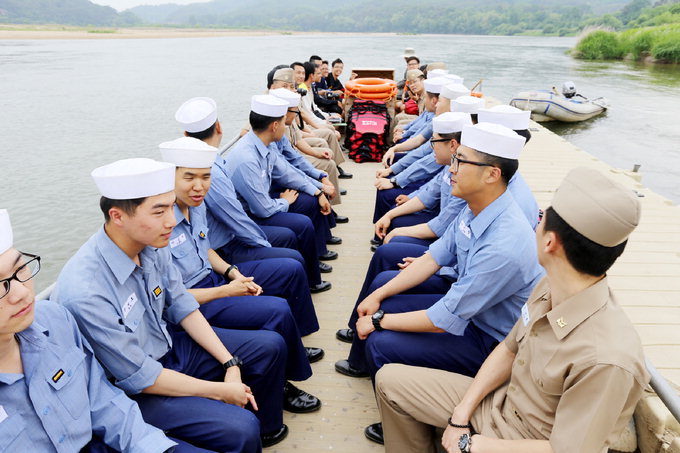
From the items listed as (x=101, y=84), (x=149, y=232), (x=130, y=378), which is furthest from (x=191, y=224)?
(x=101, y=84)

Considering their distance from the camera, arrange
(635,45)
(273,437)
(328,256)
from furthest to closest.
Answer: (635,45) → (328,256) → (273,437)

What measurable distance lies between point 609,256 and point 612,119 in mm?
15651

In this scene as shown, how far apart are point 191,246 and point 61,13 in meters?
119

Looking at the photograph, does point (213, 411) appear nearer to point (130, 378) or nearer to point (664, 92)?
point (130, 378)

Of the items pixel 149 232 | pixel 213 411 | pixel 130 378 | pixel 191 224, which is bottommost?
pixel 213 411

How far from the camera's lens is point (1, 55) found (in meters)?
26.8

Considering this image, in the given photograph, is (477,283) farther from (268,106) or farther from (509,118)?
(268,106)

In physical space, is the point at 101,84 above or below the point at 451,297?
below

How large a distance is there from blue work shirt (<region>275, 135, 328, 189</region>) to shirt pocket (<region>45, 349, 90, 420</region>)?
245 centimetres

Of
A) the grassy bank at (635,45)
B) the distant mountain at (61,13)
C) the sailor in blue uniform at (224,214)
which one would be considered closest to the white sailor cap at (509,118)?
the sailor in blue uniform at (224,214)

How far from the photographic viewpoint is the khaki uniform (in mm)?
1080

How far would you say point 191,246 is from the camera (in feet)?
7.00

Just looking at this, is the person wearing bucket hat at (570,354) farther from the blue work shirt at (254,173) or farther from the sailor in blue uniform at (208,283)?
the blue work shirt at (254,173)

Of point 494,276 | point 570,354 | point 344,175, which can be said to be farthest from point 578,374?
point 344,175
